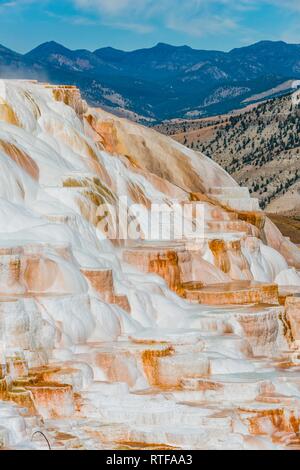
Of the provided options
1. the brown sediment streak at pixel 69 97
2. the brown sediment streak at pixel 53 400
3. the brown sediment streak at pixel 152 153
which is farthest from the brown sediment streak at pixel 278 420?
the brown sediment streak at pixel 152 153

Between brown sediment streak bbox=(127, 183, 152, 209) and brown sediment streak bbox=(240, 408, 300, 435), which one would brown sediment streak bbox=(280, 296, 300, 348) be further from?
brown sediment streak bbox=(127, 183, 152, 209)

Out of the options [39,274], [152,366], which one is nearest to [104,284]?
[39,274]

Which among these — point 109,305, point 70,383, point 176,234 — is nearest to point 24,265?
point 109,305

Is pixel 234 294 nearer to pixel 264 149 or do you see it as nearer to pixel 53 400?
pixel 53 400

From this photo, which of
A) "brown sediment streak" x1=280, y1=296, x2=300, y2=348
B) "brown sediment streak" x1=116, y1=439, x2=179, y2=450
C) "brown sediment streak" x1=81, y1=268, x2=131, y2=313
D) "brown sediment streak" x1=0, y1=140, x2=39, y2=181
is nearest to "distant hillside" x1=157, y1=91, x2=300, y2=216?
"brown sediment streak" x1=0, y1=140, x2=39, y2=181

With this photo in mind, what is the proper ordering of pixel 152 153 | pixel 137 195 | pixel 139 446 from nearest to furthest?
pixel 139 446 → pixel 137 195 → pixel 152 153
